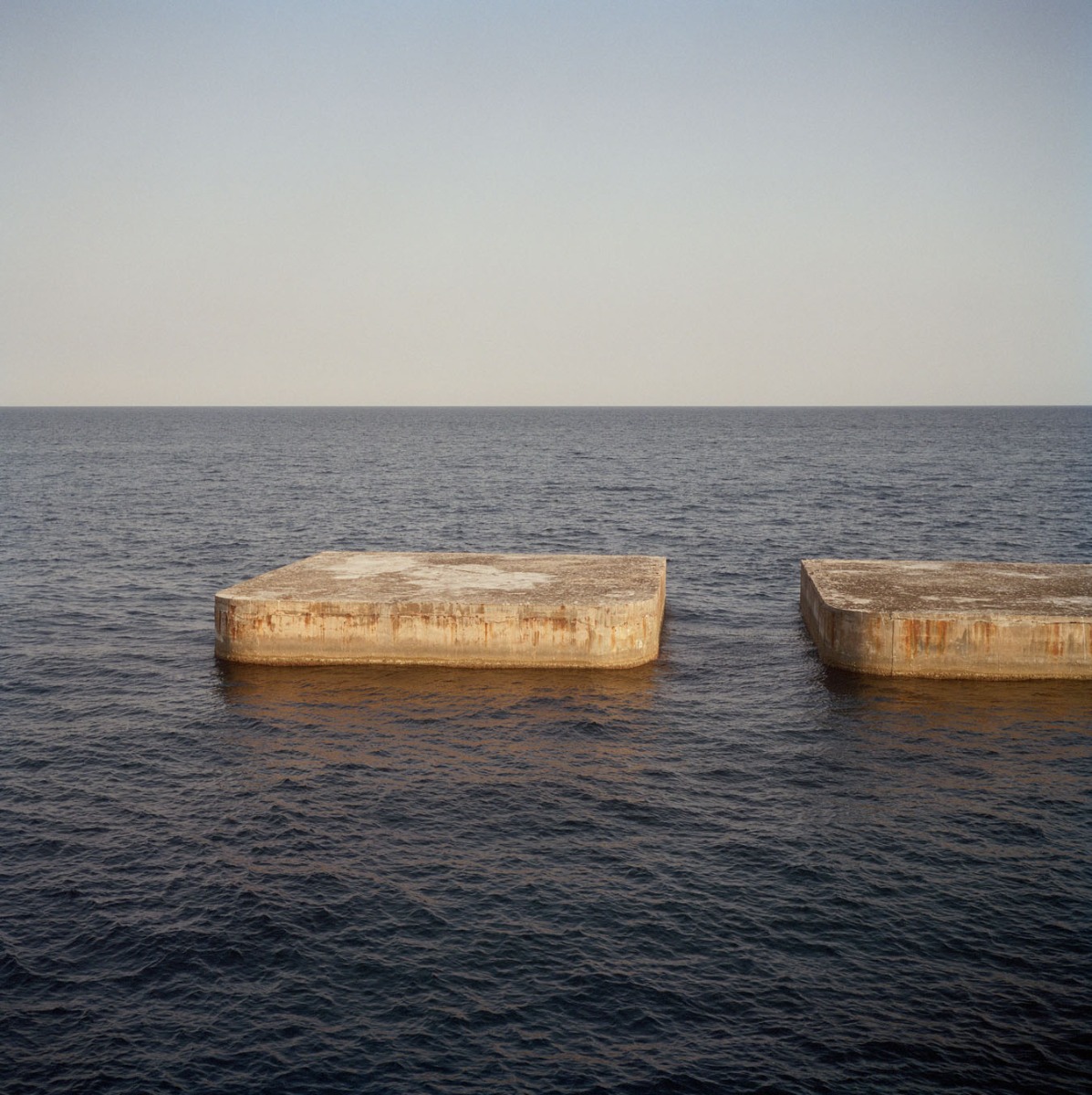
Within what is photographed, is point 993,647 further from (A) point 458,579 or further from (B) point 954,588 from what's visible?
(A) point 458,579

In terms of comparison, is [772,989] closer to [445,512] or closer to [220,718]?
[220,718]

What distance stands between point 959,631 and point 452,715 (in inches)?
580

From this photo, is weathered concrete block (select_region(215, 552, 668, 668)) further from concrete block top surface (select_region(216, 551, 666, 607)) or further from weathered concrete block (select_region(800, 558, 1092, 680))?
weathered concrete block (select_region(800, 558, 1092, 680))

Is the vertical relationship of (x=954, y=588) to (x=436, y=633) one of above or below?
above

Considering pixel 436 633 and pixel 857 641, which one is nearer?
pixel 857 641

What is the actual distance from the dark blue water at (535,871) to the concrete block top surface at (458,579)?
2.49 metres

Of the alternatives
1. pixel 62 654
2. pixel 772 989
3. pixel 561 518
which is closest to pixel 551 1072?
pixel 772 989

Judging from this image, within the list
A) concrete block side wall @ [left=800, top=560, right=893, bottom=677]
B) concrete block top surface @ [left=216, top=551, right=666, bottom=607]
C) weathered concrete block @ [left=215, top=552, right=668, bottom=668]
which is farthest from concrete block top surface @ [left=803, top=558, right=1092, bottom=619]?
weathered concrete block @ [left=215, top=552, right=668, bottom=668]

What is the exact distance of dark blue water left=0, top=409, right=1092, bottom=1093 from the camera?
14.5 metres

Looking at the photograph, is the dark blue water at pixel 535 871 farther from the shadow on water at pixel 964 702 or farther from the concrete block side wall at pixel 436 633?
the concrete block side wall at pixel 436 633

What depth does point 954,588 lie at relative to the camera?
113 feet

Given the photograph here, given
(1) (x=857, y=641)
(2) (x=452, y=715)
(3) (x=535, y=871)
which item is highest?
(1) (x=857, y=641)

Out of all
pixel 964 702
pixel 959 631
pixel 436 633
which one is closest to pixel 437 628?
pixel 436 633

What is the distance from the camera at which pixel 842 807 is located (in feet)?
72.8
